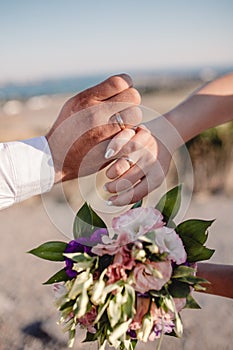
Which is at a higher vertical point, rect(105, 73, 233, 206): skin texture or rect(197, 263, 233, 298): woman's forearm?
rect(105, 73, 233, 206): skin texture

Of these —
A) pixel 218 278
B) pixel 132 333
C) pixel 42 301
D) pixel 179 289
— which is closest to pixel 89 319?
pixel 132 333

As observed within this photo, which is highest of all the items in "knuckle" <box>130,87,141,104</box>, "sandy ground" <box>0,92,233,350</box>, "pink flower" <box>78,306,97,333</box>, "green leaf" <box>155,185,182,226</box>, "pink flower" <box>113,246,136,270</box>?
"knuckle" <box>130,87,141,104</box>

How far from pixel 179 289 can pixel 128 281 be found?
0.12 meters

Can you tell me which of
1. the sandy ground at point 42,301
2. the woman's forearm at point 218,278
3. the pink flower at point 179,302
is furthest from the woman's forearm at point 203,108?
the sandy ground at point 42,301

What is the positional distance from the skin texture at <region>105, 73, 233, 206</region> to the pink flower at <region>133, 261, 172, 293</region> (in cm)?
37

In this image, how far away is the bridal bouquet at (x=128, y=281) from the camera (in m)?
1.05

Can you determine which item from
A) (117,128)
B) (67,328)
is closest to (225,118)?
(117,128)

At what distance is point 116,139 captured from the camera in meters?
1.51

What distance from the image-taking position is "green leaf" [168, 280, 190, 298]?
43.2 inches

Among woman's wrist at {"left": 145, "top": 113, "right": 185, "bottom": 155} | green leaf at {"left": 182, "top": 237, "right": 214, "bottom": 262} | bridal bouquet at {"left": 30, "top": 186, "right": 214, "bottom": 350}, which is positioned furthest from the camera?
woman's wrist at {"left": 145, "top": 113, "right": 185, "bottom": 155}

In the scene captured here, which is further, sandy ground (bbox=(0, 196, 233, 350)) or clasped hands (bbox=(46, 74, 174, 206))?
sandy ground (bbox=(0, 196, 233, 350))

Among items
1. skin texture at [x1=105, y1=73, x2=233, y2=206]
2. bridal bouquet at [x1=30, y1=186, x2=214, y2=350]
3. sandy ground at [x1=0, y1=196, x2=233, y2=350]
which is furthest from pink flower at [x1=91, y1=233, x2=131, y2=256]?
sandy ground at [x1=0, y1=196, x2=233, y2=350]

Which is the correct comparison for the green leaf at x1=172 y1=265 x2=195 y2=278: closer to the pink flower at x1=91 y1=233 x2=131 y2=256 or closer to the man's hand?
the pink flower at x1=91 y1=233 x2=131 y2=256

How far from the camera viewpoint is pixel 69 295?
1.06 metres
